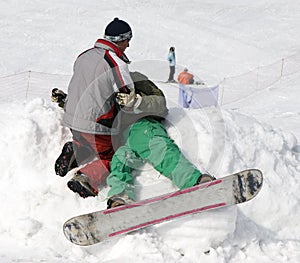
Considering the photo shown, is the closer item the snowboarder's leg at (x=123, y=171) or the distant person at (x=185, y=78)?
the snowboarder's leg at (x=123, y=171)

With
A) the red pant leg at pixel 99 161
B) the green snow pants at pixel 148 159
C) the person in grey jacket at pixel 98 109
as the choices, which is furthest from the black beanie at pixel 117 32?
the red pant leg at pixel 99 161

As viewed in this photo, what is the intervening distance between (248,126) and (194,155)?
1193 millimetres

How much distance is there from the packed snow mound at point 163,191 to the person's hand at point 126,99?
2.11 feet

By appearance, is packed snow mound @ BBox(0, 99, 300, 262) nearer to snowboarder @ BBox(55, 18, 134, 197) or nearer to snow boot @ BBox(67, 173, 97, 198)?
snow boot @ BBox(67, 173, 97, 198)

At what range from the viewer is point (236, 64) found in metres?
19.6

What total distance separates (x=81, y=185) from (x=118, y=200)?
407mm

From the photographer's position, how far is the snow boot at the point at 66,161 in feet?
16.2

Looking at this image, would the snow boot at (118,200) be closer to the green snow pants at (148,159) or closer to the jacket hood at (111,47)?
the green snow pants at (148,159)

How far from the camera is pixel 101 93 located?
479cm

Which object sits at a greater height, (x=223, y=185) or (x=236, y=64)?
(x=223, y=185)

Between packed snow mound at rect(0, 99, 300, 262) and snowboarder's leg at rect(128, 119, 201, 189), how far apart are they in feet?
0.53

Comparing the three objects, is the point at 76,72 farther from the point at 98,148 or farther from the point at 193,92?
the point at 193,92

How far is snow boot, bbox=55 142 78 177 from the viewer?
4.95 meters

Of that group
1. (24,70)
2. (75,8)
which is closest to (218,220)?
(24,70)
